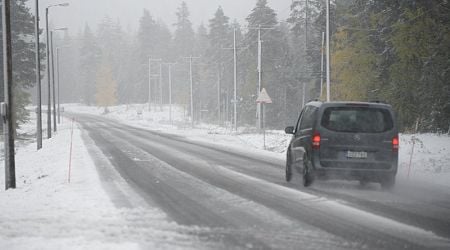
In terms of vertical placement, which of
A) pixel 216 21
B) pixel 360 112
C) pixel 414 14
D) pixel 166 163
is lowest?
pixel 166 163

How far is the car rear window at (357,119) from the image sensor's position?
11.5 meters

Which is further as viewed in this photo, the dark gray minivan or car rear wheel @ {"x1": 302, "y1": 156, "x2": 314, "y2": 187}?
car rear wheel @ {"x1": 302, "y1": 156, "x2": 314, "y2": 187}

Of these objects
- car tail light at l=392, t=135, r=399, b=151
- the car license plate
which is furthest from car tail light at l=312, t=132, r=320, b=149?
car tail light at l=392, t=135, r=399, b=151

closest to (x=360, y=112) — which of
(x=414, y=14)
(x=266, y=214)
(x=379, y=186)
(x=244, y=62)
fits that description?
(x=379, y=186)

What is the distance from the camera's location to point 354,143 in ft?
37.4

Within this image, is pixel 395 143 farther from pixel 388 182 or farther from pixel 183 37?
pixel 183 37

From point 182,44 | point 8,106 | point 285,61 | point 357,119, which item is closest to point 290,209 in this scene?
point 357,119

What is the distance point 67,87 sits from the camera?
149 metres

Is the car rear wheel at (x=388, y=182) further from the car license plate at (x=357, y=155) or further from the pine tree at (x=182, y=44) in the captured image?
the pine tree at (x=182, y=44)

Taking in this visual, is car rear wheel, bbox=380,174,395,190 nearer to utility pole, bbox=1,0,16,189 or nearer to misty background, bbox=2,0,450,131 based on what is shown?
utility pole, bbox=1,0,16,189

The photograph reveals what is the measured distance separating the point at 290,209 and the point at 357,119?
11.2 ft

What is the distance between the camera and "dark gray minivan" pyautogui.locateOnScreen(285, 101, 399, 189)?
11414 mm

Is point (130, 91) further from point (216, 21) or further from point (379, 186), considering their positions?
point (379, 186)

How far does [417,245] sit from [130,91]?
114 metres
